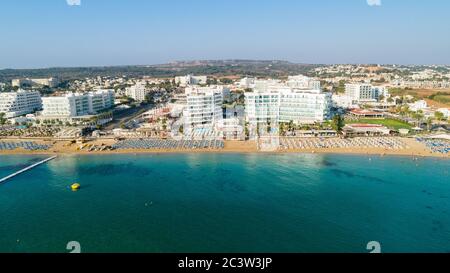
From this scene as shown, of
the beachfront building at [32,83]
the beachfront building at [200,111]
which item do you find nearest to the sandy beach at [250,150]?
the beachfront building at [200,111]

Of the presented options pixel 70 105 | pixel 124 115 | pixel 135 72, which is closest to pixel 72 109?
pixel 70 105

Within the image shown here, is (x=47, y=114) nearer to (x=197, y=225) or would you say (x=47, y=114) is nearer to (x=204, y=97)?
(x=204, y=97)

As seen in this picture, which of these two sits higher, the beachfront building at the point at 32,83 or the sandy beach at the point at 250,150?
the beachfront building at the point at 32,83

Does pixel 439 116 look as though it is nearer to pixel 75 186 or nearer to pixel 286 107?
pixel 286 107

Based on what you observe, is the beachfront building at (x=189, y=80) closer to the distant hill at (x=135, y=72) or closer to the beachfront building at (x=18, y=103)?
the distant hill at (x=135, y=72)

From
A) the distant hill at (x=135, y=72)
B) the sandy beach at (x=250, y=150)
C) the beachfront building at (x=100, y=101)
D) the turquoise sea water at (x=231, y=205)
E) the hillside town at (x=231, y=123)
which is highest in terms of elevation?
the distant hill at (x=135, y=72)

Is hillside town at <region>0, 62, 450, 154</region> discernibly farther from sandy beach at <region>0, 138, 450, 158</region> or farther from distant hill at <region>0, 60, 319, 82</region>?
distant hill at <region>0, 60, 319, 82</region>
